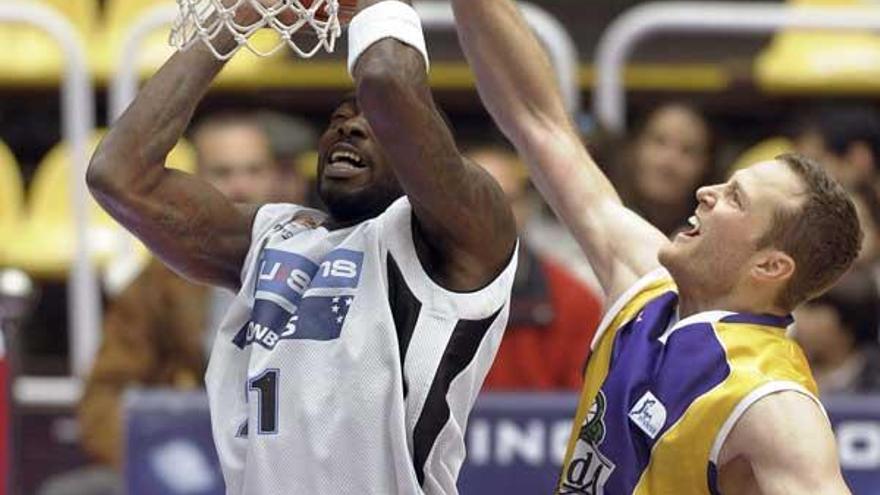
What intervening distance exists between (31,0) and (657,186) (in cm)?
269

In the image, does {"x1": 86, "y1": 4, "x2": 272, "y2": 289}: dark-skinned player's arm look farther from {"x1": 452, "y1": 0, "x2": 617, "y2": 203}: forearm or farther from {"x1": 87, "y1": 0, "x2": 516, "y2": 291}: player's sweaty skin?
{"x1": 452, "y1": 0, "x2": 617, "y2": 203}: forearm

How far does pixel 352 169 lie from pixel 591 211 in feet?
2.38

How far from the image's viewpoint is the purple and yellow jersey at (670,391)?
4617 mm

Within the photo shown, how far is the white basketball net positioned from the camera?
186 inches

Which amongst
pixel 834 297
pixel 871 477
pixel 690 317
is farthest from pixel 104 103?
pixel 690 317


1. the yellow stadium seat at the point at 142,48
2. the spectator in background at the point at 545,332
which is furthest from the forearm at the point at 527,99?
the yellow stadium seat at the point at 142,48

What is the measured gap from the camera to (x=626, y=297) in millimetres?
5102

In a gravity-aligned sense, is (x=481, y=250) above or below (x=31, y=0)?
above

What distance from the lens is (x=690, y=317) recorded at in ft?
16.0

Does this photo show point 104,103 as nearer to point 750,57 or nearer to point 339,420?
point 750,57

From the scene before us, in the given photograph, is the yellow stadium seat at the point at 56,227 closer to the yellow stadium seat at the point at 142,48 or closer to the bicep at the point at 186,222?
the yellow stadium seat at the point at 142,48

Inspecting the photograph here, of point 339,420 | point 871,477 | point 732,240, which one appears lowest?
point 871,477

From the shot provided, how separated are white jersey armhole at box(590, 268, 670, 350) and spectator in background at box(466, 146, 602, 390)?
82.5 inches

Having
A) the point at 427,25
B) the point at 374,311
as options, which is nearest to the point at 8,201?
the point at 427,25
